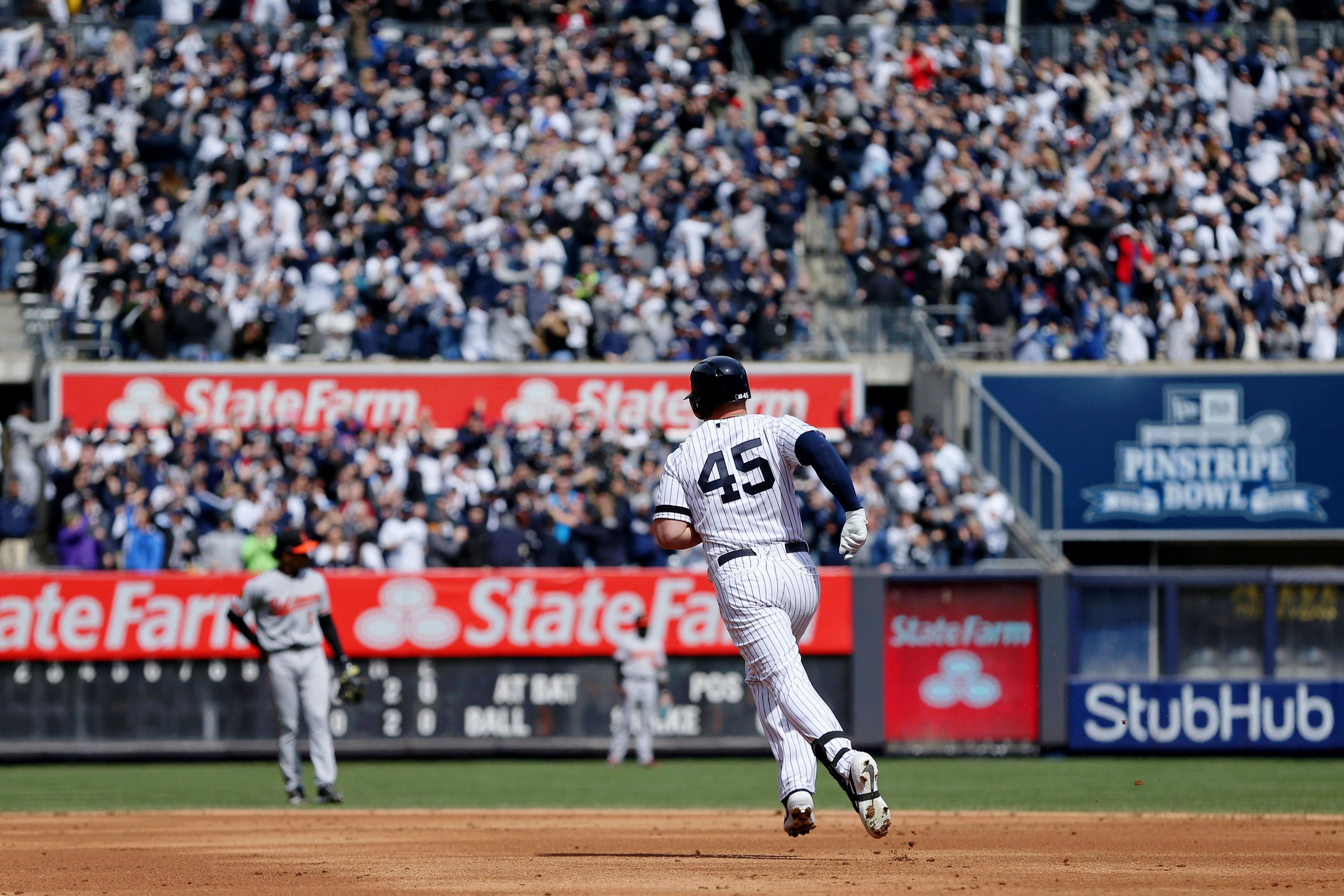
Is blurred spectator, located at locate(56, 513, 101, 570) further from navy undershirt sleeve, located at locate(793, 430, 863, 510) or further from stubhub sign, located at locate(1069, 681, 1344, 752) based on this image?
navy undershirt sleeve, located at locate(793, 430, 863, 510)

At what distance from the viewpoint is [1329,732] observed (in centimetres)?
2011

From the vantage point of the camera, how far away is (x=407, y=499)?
844 inches

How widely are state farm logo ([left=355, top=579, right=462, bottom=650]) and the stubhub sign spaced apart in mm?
6854

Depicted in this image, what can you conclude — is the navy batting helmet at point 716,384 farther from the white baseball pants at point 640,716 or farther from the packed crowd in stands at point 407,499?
the packed crowd in stands at point 407,499

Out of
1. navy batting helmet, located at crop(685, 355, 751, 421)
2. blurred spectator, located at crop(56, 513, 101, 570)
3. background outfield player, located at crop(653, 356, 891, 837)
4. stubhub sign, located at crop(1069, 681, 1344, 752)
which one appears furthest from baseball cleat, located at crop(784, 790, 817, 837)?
blurred spectator, located at crop(56, 513, 101, 570)

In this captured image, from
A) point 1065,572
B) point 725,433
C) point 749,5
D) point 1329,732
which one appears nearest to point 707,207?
point 749,5

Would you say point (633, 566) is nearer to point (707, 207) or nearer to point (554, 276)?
point (554, 276)

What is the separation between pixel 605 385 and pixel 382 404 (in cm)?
280

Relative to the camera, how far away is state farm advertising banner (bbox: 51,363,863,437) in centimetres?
2273

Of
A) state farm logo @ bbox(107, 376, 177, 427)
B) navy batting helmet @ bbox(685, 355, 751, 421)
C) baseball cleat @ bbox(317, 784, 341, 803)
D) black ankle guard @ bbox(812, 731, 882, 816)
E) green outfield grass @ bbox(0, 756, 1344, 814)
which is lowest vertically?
green outfield grass @ bbox(0, 756, 1344, 814)

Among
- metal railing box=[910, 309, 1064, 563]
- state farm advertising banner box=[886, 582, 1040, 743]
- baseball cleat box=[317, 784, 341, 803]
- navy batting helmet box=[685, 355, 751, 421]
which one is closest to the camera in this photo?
navy batting helmet box=[685, 355, 751, 421]

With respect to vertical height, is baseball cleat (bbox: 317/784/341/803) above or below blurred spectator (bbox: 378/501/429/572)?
below

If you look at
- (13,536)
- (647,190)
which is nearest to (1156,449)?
(647,190)

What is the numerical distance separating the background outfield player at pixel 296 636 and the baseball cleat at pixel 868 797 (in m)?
6.50
